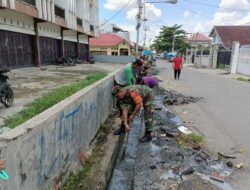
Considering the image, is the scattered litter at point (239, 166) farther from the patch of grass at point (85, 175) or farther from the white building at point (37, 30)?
the white building at point (37, 30)

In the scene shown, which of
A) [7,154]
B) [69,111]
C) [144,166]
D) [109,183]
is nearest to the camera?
[7,154]

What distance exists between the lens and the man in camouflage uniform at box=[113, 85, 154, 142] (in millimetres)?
4141

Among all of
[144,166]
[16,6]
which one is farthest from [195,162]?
[16,6]

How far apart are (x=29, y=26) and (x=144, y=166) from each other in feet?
41.1

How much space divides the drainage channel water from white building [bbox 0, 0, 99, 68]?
8.61 metres

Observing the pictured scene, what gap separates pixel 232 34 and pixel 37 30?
30.4 metres

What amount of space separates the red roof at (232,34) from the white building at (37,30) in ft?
68.0

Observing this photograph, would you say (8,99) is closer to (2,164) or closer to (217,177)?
(2,164)

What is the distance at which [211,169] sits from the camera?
11.9 feet

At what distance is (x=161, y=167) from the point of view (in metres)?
3.70

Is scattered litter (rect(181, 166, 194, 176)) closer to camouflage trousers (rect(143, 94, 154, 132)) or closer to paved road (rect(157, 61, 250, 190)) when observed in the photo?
paved road (rect(157, 61, 250, 190))

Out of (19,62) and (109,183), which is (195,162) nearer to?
(109,183)

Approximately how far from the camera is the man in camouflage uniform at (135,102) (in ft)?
13.6

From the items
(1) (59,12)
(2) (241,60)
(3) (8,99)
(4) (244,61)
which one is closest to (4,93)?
(3) (8,99)
